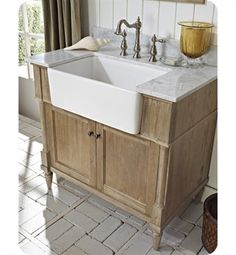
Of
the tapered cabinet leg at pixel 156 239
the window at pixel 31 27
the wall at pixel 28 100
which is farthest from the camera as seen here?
the wall at pixel 28 100

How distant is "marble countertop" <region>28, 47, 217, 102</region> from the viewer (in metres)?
1.38

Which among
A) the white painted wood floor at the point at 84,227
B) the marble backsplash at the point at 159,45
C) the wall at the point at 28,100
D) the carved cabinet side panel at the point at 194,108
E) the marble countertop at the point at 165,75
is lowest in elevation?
the white painted wood floor at the point at 84,227

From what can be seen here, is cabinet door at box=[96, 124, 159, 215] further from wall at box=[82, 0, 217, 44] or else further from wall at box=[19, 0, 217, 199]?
wall at box=[82, 0, 217, 44]

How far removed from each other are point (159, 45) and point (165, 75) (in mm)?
394

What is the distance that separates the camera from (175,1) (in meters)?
1.75

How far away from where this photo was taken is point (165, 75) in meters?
1.58

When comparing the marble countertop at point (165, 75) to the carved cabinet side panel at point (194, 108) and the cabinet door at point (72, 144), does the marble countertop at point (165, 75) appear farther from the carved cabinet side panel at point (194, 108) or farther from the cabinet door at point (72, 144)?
the cabinet door at point (72, 144)

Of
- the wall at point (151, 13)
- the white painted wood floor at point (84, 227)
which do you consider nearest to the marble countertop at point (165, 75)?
the wall at point (151, 13)

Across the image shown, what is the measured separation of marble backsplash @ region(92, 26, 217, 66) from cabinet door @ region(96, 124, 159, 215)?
23.9 inches

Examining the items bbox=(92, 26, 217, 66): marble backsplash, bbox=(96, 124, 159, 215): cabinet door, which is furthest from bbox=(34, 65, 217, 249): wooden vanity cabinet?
bbox=(92, 26, 217, 66): marble backsplash

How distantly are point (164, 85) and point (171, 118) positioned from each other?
0.55 ft

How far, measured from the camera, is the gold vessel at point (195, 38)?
5.40ft

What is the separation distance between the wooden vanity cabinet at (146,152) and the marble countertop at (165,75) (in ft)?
0.13
